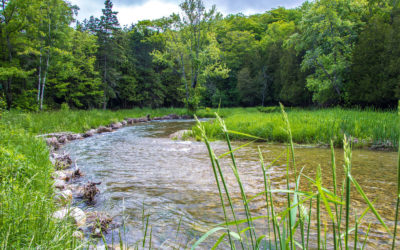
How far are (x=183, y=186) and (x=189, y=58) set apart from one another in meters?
21.5

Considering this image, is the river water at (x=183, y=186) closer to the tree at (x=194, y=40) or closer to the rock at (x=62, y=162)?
the rock at (x=62, y=162)

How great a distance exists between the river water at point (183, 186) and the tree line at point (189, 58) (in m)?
7.37

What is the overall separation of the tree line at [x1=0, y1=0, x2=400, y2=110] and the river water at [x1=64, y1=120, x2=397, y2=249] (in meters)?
7.37

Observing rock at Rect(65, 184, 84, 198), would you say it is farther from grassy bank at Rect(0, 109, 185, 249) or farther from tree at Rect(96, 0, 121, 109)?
tree at Rect(96, 0, 121, 109)

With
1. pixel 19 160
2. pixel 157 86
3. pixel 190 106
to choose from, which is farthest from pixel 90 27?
pixel 19 160

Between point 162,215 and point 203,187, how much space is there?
3.54 feet

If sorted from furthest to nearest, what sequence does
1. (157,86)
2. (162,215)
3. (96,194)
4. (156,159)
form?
(157,86) < (156,159) < (96,194) < (162,215)

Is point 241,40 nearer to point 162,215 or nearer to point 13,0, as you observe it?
point 13,0

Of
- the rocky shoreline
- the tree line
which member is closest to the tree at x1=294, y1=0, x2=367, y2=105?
the tree line

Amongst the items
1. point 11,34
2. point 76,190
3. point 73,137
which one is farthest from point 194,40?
point 76,190

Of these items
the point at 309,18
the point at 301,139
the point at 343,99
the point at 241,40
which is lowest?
the point at 301,139

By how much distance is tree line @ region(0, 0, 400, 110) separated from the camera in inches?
615

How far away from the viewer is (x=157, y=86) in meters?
32.7

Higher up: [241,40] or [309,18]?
[241,40]
